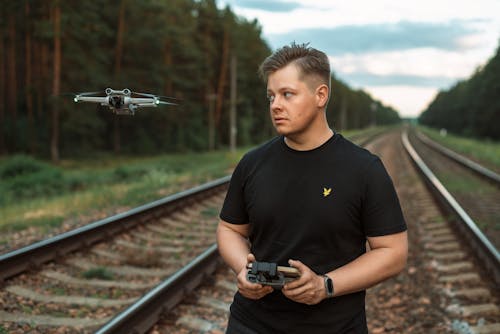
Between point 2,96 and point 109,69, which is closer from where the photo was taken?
point 2,96

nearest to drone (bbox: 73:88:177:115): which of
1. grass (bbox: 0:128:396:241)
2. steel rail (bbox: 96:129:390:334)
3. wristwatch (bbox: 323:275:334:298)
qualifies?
wristwatch (bbox: 323:275:334:298)

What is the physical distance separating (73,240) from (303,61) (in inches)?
232

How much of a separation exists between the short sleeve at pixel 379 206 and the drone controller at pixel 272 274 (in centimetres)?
41

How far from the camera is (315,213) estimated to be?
2.18 meters

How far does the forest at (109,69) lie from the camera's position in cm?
3120

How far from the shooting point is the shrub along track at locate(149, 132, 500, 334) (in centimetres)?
517

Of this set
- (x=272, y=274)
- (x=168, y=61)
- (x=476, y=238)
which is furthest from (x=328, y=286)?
(x=168, y=61)

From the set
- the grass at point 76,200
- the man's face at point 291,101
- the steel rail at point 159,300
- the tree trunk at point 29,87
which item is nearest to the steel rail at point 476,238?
the steel rail at point 159,300

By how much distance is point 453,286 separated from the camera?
6.46 metres

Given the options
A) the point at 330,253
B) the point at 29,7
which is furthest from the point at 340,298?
the point at 29,7

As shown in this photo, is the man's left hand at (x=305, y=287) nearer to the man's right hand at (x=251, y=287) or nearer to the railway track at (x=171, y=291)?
the man's right hand at (x=251, y=287)

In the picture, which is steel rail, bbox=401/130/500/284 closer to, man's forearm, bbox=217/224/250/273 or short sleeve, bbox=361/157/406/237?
short sleeve, bbox=361/157/406/237

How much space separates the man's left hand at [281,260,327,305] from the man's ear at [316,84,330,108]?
0.72 m

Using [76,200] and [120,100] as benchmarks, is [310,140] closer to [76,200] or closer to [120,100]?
[120,100]
